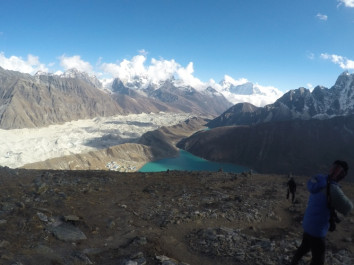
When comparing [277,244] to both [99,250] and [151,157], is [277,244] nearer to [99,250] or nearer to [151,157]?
[99,250]

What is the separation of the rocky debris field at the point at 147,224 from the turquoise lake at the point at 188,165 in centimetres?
13309

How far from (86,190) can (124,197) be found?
2700mm

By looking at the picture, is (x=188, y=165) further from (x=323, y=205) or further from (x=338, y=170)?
(x=338, y=170)

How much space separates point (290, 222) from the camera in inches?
672

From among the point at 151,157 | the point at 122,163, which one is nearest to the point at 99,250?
the point at 122,163

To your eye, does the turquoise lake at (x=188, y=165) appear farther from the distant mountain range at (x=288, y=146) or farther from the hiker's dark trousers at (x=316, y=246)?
the hiker's dark trousers at (x=316, y=246)

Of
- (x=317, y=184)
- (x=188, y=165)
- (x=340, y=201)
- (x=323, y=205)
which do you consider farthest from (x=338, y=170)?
(x=188, y=165)

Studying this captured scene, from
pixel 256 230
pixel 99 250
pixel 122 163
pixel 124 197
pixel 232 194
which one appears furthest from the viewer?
pixel 122 163

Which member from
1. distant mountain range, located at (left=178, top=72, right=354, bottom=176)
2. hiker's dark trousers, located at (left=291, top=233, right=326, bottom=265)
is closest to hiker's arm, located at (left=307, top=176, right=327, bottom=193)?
hiker's dark trousers, located at (left=291, top=233, right=326, bottom=265)

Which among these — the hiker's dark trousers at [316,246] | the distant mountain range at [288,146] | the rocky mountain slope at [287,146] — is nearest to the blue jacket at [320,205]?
the hiker's dark trousers at [316,246]

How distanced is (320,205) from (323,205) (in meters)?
0.07

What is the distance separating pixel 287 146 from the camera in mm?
166375

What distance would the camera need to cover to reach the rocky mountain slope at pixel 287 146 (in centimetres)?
14938

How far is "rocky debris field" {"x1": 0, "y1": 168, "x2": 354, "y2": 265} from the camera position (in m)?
11.0
